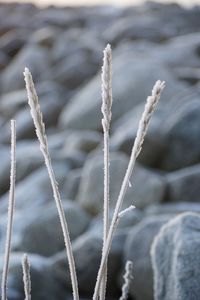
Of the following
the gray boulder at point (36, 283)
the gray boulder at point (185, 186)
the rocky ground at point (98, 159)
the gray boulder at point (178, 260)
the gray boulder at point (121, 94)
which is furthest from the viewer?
the gray boulder at point (121, 94)

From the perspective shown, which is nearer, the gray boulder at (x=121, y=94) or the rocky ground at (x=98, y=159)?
the rocky ground at (x=98, y=159)

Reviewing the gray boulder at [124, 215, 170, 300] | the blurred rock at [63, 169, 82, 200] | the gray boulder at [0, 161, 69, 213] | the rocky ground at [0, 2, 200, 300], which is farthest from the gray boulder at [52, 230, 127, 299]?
the gray boulder at [0, 161, 69, 213]

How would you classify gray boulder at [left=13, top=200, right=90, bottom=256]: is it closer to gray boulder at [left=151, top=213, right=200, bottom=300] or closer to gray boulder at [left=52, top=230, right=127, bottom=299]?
gray boulder at [left=52, top=230, right=127, bottom=299]

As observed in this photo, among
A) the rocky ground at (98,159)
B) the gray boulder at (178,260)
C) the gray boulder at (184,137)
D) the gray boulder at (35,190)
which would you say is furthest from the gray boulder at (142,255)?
the gray boulder at (35,190)

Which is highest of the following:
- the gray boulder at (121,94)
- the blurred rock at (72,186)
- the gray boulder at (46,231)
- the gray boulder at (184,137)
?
the gray boulder at (121,94)

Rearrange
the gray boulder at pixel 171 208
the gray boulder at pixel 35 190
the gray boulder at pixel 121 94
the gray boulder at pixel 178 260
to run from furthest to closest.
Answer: the gray boulder at pixel 121 94
the gray boulder at pixel 35 190
the gray boulder at pixel 171 208
the gray boulder at pixel 178 260

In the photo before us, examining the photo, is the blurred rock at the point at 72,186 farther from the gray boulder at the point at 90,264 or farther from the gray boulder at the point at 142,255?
the gray boulder at the point at 142,255

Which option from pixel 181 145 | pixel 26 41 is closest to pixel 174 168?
pixel 181 145

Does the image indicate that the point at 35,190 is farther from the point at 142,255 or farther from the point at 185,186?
the point at 142,255

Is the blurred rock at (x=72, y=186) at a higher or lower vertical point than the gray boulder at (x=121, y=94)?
lower

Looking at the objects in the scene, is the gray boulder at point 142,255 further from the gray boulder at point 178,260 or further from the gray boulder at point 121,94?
the gray boulder at point 121,94
